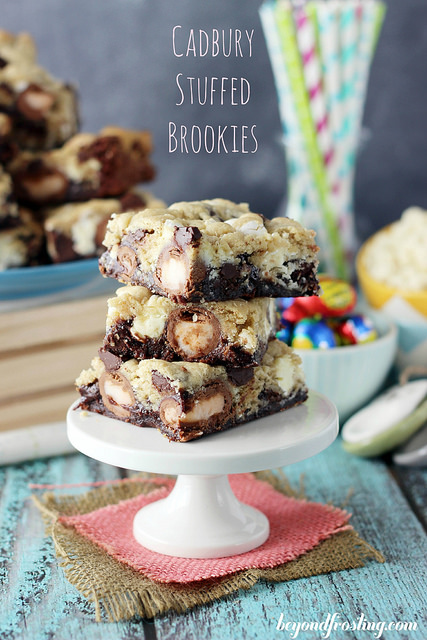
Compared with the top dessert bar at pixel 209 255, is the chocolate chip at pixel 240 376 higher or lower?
lower

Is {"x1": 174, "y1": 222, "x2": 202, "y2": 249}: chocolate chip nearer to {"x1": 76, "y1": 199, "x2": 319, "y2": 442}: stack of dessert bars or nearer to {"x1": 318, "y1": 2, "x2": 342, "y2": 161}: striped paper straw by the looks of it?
{"x1": 76, "y1": 199, "x2": 319, "y2": 442}: stack of dessert bars

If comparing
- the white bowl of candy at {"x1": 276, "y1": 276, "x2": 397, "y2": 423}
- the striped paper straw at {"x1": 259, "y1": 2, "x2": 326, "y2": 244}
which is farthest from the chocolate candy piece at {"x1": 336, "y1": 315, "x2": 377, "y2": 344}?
the striped paper straw at {"x1": 259, "y1": 2, "x2": 326, "y2": 244}

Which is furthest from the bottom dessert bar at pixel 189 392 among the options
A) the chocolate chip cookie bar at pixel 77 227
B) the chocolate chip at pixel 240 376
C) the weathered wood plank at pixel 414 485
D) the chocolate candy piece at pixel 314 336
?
the chocolate chip cookie bar at pixel 77 227

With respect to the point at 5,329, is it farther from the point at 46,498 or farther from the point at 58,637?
the point at 58,637

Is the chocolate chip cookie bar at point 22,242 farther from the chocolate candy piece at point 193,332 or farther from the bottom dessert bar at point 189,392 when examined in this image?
the chocolate candy piece at point 193,332

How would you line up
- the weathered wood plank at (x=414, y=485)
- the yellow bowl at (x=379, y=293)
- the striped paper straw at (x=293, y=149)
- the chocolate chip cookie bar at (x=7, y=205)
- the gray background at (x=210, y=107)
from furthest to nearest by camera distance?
the gray background at (x=210, y=107) → the striped paper straw at (x=293, y=149) → the yellow bowl at (x=379, y=293) → the chocolate chip cookie bar at (x=7, y=205) → the weathered wood plank at (x=414, y=485)

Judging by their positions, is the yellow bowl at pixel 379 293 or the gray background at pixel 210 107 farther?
the gray background at pixel 210 107

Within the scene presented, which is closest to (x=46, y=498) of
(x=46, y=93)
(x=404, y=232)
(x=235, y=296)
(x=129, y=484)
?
(x=129, y=484)
